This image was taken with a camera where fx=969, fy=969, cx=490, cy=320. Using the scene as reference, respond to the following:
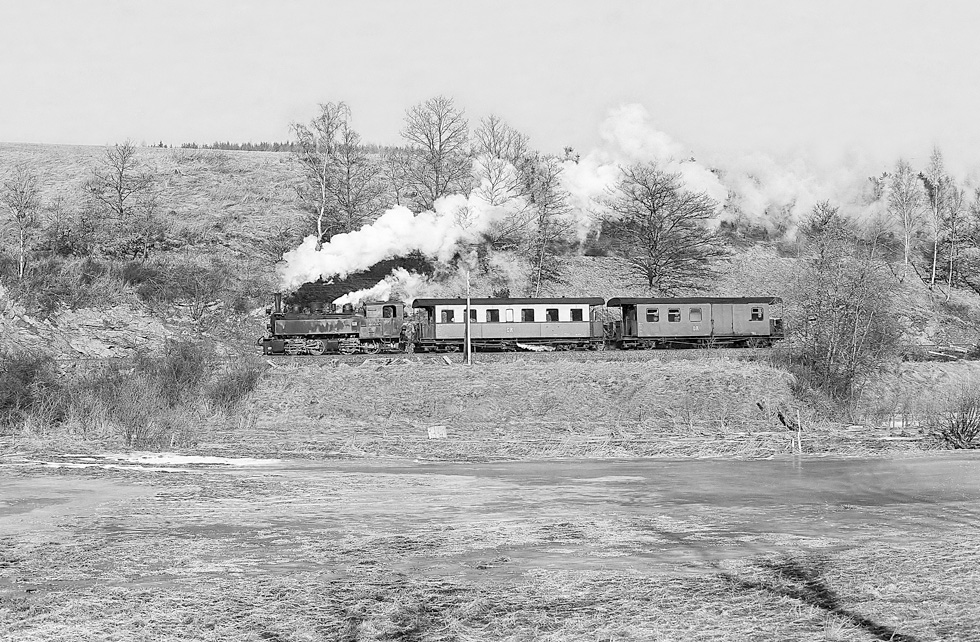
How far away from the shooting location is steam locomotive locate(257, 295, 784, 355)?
44.7 meters

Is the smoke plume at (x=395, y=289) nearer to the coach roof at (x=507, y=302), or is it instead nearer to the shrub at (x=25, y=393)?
the coach roof at (x=507, y=302)

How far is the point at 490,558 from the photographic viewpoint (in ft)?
38.1

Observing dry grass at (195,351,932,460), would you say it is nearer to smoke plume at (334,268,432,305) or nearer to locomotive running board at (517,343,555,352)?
locomotive running board at (517,343,555,352)

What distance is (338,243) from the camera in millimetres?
51531

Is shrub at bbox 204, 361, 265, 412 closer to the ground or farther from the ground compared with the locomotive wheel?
closer to the ground

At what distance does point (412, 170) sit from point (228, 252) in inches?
708

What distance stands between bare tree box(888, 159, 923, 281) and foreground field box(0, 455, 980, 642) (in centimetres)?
5859

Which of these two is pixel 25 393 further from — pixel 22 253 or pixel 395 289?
pixel 395 289

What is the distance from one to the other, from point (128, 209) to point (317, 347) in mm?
27301

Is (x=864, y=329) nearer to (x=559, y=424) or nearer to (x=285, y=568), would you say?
(x=559, y=424)

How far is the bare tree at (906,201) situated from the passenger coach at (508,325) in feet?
117

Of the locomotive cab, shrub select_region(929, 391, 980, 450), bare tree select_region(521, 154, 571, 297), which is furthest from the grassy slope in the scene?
shrub select_region(929, 391, 980, 450)

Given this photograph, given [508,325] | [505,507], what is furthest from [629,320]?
[505,507]

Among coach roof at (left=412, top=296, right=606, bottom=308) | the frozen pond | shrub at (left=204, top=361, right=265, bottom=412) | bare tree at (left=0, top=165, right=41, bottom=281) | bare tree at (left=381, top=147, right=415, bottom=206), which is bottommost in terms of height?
the frozen pond
